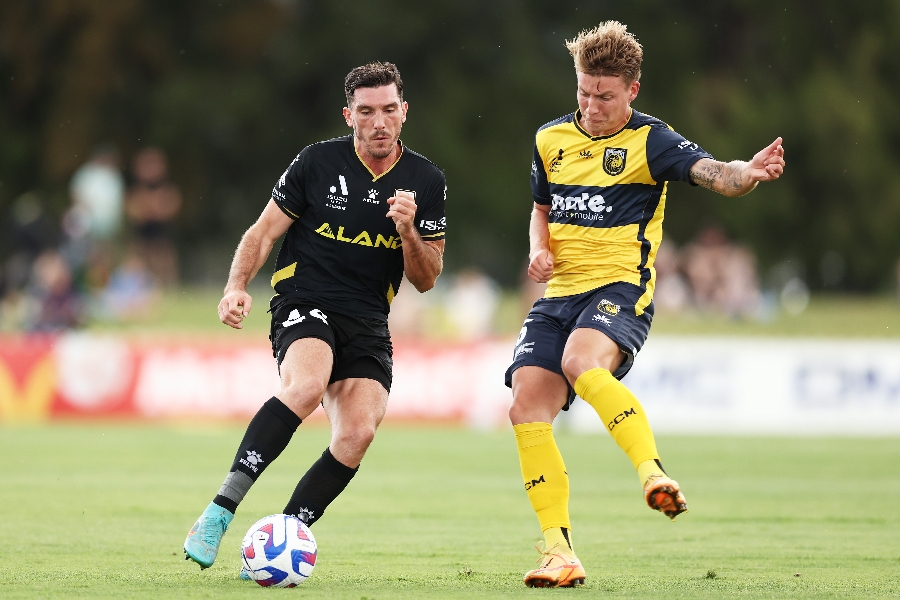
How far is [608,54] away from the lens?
6582 millimetres

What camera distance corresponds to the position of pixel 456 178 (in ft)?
110

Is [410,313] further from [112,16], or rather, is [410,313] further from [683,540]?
[683,540]

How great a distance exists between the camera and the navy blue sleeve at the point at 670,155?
665 centimetres

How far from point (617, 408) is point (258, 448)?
1.70 m

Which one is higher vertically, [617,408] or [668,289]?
[668,289]

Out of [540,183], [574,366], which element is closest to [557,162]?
[540,183]

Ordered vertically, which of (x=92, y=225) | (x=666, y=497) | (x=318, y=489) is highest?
(x=92, y=225)

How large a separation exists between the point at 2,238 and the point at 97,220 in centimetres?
683

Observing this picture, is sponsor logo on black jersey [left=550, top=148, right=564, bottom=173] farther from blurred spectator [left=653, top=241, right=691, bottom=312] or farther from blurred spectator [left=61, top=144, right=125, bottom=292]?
blurred spectator [left=653, top=241, right=691, bottom=312]

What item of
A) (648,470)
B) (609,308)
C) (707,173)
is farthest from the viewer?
(609,308)

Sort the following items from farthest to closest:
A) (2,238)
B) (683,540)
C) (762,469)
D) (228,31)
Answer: (228,31)
(2,238)
(762,469)
(683,540)

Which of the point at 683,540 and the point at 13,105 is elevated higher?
the point at 13,105

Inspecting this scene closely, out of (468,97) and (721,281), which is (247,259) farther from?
(468,97)

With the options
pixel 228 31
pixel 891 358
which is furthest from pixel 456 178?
pixel 891 358
